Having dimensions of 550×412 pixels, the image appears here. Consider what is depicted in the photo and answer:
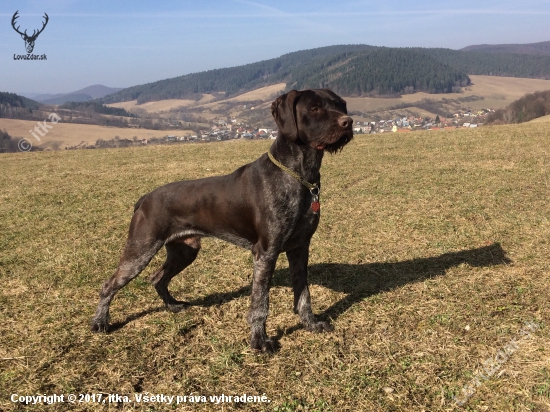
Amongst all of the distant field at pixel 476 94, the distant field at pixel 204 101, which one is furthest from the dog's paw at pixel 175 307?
the distant field at pixel 204 101

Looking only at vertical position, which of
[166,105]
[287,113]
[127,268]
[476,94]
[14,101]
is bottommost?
[127,268]

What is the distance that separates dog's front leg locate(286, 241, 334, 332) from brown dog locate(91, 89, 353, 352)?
0.01 meters

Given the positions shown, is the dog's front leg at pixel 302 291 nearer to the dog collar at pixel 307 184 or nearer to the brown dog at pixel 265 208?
the brown dog at pixel 265 208

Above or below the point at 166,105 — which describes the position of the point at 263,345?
below

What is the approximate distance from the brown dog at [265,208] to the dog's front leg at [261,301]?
0.01m

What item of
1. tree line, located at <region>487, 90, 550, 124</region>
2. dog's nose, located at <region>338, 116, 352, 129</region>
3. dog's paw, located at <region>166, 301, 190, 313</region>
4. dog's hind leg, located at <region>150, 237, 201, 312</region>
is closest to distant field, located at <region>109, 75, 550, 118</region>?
tree line, located at <region>487, 90, 550, 124</region>

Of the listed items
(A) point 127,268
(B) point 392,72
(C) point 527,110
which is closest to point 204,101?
(B) point 392,72

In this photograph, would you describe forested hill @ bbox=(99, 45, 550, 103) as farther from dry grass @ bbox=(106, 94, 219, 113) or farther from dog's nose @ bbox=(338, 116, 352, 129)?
dog's nose @ bbox=(338, 116, 352, 129)

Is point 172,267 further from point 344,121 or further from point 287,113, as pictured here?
point 344,121

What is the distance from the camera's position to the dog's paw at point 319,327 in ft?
17.1

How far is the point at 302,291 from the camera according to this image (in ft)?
17.7

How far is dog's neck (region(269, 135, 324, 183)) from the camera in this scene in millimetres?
4645

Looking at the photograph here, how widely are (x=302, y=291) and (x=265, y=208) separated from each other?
54.3 inches

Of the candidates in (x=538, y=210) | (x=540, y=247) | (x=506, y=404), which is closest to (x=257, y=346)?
(x=506, y=404)
